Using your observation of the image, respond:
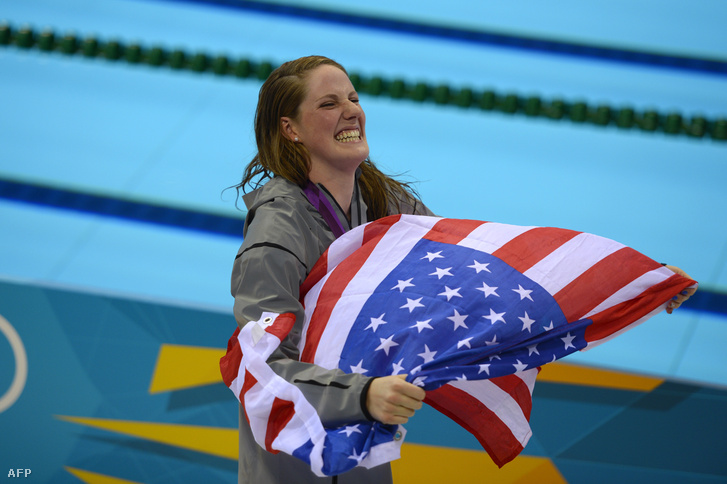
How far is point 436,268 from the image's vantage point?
1445 millimetres

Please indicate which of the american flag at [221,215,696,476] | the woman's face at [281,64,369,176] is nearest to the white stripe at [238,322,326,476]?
the american flag at [221,215,696,476]

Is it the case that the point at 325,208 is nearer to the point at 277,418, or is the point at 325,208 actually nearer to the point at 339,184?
the point at 339,184

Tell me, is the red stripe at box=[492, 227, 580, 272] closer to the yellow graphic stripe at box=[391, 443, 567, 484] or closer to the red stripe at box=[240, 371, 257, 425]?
the red stripe at box=[240, 371, 257, 425]

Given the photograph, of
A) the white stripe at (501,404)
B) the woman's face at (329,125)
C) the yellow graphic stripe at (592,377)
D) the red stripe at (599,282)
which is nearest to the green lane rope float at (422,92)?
the yellow graphic stripe at (592,377)

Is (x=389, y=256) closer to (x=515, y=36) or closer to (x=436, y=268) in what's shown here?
(x=436, y=268)

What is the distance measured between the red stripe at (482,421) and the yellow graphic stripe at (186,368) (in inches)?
30.8

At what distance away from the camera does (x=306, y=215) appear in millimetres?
1428

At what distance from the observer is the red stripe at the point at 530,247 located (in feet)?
4.83

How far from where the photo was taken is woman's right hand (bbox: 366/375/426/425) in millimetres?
1151

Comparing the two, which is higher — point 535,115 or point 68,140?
point 535,115

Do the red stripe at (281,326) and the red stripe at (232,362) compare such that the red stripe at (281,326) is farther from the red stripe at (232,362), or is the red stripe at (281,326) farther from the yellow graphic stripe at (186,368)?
the yellow graphic stripe at (186,368)

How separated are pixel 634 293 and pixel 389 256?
1.46ft

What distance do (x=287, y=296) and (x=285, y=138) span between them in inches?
14.3

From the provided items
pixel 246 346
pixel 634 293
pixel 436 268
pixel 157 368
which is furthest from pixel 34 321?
pixel 634 293
